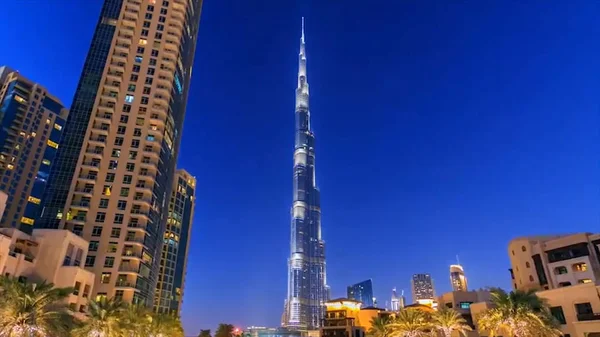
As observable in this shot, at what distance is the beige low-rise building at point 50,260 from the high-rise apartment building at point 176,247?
3275 inches

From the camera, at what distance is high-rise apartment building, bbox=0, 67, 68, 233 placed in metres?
146

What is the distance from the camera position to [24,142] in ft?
506

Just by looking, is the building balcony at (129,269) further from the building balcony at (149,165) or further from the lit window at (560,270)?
the lit window at (560,270)

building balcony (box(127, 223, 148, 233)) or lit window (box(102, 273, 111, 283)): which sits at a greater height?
building balcony (box(127, 223, 148, 233))

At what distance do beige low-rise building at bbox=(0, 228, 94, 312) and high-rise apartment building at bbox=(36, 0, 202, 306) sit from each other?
18285mm

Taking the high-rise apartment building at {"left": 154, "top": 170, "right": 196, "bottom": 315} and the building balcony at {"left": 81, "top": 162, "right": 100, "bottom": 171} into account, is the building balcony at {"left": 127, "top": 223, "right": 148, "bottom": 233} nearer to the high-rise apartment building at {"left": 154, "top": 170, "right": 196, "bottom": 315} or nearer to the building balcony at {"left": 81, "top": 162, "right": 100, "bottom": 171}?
the building balcony at {"left": 81, "top": 162, "right": 100, "bottom": 171}

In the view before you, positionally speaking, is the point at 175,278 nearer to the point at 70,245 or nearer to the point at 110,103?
the point at 110,103

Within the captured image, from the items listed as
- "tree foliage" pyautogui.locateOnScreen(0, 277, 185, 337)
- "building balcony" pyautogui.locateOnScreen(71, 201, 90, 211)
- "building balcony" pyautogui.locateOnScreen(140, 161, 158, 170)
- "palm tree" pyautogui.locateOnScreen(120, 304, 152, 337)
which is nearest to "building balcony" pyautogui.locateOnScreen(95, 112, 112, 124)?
"building balcony" pyautogui.locateOnScreen(140, 161, 158, 170)

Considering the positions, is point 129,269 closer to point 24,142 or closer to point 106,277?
point 106,277

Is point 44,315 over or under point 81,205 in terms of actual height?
under

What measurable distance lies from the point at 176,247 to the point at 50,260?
10377 cm

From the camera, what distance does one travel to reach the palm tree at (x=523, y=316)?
4275 cm

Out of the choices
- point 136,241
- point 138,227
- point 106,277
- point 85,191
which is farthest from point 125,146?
point 106,277

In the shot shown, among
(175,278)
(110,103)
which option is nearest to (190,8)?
(110,103)
